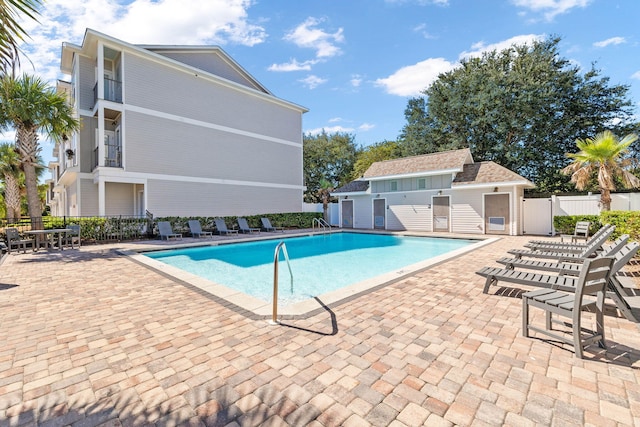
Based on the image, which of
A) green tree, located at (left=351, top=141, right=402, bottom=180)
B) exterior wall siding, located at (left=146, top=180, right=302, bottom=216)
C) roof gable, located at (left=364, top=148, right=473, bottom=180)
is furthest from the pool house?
green tree, located at (left=351, top=141, right=402, bottom=180)

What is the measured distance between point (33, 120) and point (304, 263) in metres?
11.6

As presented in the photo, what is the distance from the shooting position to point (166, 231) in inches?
537

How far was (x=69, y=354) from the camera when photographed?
2.90 metres

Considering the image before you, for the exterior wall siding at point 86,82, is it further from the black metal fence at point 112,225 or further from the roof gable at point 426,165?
the roof gable at point 426,165

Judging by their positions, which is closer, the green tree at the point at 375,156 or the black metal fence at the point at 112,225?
the black metal fence at the point at 112,225

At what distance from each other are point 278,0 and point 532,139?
22.0 metres

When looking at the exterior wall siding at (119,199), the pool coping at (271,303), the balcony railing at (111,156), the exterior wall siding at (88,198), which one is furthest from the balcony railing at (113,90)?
the pool coping at (271,303)

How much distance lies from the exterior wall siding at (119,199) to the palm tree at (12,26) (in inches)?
585

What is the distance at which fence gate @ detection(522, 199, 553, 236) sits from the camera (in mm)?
15141

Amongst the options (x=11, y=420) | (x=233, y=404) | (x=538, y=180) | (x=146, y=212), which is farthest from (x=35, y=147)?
(x=538, y=180)

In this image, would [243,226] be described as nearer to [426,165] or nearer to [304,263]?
[304,263]

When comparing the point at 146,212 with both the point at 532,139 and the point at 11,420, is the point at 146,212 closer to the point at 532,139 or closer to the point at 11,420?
the point at 11,420

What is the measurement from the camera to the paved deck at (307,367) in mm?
2066

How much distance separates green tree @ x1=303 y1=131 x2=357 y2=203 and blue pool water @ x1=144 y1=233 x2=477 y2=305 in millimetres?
18859
